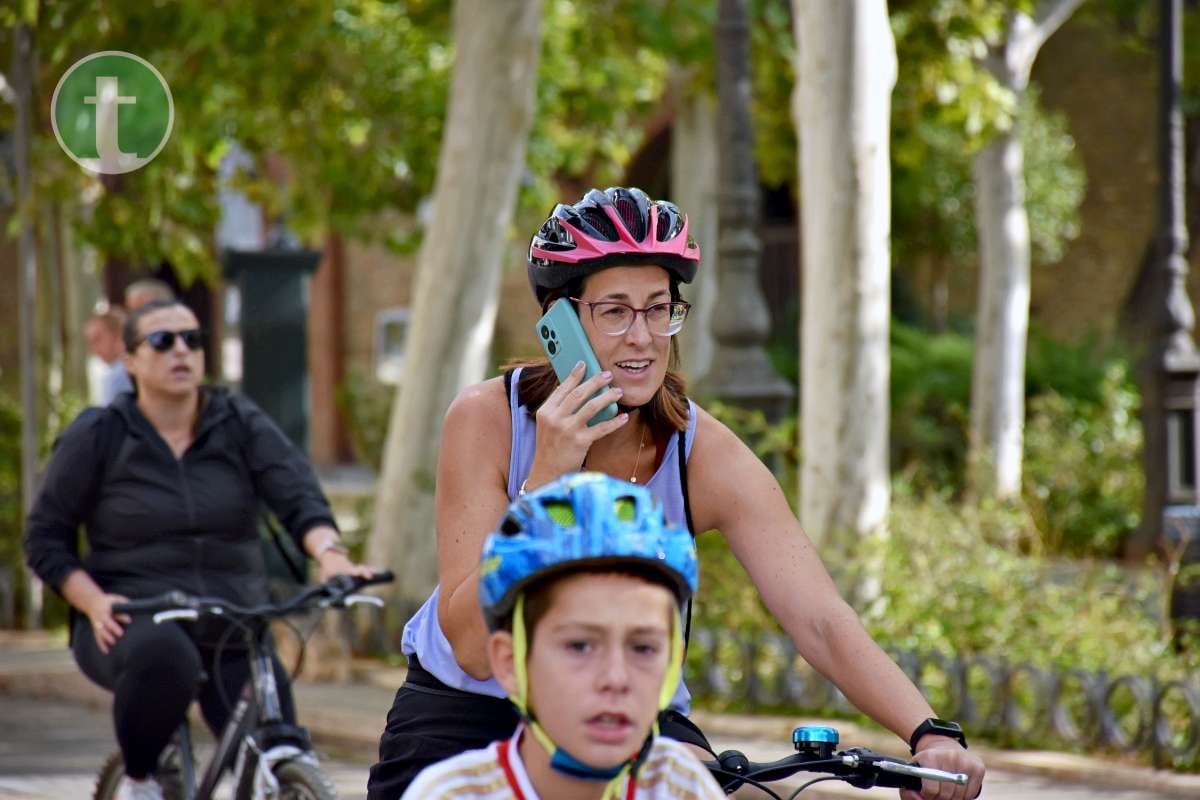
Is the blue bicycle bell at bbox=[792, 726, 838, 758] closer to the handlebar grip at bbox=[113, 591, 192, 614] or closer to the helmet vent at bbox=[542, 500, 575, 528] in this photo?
the helmet vent at bbox=[542, 500, 575, 528]

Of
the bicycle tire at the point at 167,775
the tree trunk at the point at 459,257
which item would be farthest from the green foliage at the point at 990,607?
the bicycle tire at the point at 167,775

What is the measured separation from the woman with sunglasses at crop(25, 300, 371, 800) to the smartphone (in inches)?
108

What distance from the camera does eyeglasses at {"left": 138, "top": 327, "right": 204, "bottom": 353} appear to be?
6.91 m

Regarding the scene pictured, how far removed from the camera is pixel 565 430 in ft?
11.4

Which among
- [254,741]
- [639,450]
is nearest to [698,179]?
[254,741]

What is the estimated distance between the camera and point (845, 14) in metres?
10.7

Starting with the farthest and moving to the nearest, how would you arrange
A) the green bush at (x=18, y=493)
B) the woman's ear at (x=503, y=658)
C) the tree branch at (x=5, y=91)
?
the tree branch at (x=5, y=91), the green bush at (x=18, y=493), the woman's ear at (x=503, y=658)

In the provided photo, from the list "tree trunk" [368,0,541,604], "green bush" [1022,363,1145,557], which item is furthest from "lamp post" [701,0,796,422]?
"green bush" [1022,363,1145,557]

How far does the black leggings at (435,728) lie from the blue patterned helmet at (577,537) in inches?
40.5

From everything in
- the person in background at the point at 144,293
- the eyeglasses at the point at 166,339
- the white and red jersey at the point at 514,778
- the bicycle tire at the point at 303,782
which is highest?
the person in background at the point at 144,293

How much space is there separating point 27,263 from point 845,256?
679cm

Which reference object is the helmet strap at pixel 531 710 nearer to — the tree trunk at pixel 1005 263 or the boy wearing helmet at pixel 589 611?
the boy wearing helmet at pixel 589 611

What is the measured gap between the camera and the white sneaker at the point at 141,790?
6656 millimetres

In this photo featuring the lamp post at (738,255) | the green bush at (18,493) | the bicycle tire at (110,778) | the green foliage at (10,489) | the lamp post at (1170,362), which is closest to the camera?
the bicycle tire at (110,778)
